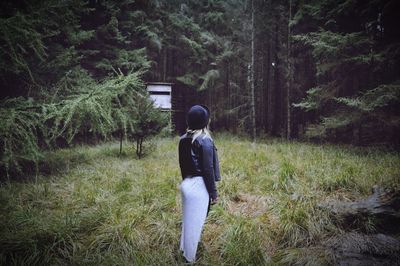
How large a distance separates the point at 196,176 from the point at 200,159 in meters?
0.25

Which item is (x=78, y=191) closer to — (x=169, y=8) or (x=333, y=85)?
(x=333, y=85)

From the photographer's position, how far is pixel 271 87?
18984 mm

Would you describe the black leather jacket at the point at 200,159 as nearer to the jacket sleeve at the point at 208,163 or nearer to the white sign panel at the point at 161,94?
the jacket sleeve at the point at 208,163

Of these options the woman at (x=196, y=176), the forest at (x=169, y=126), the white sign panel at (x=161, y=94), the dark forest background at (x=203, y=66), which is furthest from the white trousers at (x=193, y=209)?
the white sign panel at (x=161, y=94)

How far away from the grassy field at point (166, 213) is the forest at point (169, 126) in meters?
0.03

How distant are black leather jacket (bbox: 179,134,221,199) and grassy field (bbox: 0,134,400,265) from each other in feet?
4.27

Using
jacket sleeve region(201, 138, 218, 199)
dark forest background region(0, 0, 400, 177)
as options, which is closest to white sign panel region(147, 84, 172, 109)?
dark forest background region(0, 0, 400, 177)

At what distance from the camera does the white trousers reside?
3.86m

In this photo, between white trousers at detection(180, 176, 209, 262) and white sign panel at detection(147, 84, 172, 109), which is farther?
white sign panel at detection(147, 84, 172, 109)

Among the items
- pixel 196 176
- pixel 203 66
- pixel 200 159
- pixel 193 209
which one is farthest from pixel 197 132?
pixel 203 66

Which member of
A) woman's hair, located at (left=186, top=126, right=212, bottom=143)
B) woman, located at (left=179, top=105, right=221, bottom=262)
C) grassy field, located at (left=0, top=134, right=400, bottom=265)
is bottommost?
grassy field, located at (left=0, top=134, right=400, bottom=265)

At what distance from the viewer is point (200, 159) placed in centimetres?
390

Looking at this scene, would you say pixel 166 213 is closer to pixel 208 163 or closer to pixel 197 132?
pixel 208 163

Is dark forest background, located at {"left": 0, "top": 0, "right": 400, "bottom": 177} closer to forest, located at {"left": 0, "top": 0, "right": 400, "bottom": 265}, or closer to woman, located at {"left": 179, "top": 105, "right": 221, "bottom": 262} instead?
forest, located at {"left": 0, "top": 0, "right": 400, "bottom": 265}
